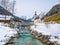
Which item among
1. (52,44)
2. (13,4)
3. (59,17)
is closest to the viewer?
(59,17)

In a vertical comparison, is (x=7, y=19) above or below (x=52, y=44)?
above

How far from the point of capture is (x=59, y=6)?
1447 centimetres

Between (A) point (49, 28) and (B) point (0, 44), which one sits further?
(A) point (49, 28)

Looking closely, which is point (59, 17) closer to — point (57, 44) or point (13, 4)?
point (57, 44)

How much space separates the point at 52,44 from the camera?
46.3 ft

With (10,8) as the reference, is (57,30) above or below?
below

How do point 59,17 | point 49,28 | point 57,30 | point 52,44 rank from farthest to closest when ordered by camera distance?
point 49,28, point 57,30, point 52,44, point 59,17

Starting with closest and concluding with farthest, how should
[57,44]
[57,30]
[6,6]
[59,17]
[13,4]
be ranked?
[59,17] < [57,44] < [57,30] < [6,6] < [13,4]

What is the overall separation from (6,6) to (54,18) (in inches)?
1551

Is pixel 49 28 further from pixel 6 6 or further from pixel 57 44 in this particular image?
pixel 6 6

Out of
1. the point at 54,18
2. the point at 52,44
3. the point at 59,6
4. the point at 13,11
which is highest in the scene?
the point at 13,11

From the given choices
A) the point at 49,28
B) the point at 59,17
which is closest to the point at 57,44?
the point at 59,17

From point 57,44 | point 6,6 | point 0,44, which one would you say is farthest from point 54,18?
point 6,6

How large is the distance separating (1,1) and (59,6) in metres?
37.8
